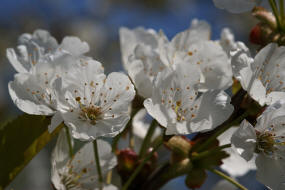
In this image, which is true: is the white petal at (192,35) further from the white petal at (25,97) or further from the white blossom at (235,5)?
the white petal at (25,97)

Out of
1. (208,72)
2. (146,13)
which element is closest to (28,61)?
(208,72)

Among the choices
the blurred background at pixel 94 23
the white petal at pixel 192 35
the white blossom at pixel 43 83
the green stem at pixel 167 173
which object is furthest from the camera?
the blurred background at pixel 94 23

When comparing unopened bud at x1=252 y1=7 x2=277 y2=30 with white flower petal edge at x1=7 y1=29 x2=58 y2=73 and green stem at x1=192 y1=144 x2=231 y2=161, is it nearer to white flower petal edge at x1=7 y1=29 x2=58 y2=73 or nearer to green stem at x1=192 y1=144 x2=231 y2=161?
green stem at x1=192 y1=144 x2=231 y2=161

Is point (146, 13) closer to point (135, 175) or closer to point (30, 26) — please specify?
point (30, 26)

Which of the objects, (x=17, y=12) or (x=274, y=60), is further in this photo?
(x=17, y=12)

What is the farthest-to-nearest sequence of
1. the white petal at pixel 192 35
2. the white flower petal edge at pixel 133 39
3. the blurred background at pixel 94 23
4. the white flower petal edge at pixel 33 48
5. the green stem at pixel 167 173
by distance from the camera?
the blurred background at pixel 94 23 → the white flower petal edge at pixel 133 39 → the white petal at pixel 192 35 → the white flower petal edge at pixel 33 48 → the green stem at pixel 167 173

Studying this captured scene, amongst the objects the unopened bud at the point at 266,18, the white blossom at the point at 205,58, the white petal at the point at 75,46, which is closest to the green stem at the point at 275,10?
the unopened bud at the point at 266,18

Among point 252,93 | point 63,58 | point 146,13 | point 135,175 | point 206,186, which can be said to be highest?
point 63,58
